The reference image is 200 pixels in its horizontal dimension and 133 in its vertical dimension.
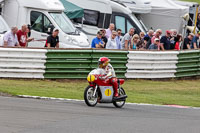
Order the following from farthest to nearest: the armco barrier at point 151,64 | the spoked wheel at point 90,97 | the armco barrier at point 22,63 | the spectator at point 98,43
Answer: the armco barrier at point 151,64 < the spectator at point 98,43 < the armco barrier at point 22,63 < the spoked wheel at point 90,97

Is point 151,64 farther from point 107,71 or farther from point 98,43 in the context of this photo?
point 107,71

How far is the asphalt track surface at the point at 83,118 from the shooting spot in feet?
34.2

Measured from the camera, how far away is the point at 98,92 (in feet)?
49.3

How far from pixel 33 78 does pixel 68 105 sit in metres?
5.65

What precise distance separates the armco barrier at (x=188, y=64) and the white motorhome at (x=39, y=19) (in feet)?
12.4

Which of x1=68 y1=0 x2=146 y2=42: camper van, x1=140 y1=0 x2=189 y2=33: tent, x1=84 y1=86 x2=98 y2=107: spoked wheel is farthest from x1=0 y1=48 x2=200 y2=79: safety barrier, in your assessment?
x1=140 y1=0 x2=189 y2=33: tent

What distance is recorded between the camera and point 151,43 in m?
24.4

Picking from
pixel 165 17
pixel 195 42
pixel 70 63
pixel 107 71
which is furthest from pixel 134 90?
pixel 165 17

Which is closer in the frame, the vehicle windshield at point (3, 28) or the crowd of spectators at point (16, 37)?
the crowd of spectators at point (16, 37)

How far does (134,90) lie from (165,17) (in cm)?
1426

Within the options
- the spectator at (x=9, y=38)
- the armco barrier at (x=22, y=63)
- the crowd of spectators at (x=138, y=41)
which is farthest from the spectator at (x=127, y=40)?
the spectator at (x=9, y=38)

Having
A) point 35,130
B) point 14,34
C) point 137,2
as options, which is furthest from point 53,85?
point 137,2

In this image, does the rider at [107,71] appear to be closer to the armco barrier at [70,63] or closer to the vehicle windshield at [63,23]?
the armco barrier at [70,63]

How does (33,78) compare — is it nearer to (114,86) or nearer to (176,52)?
(114,86)
